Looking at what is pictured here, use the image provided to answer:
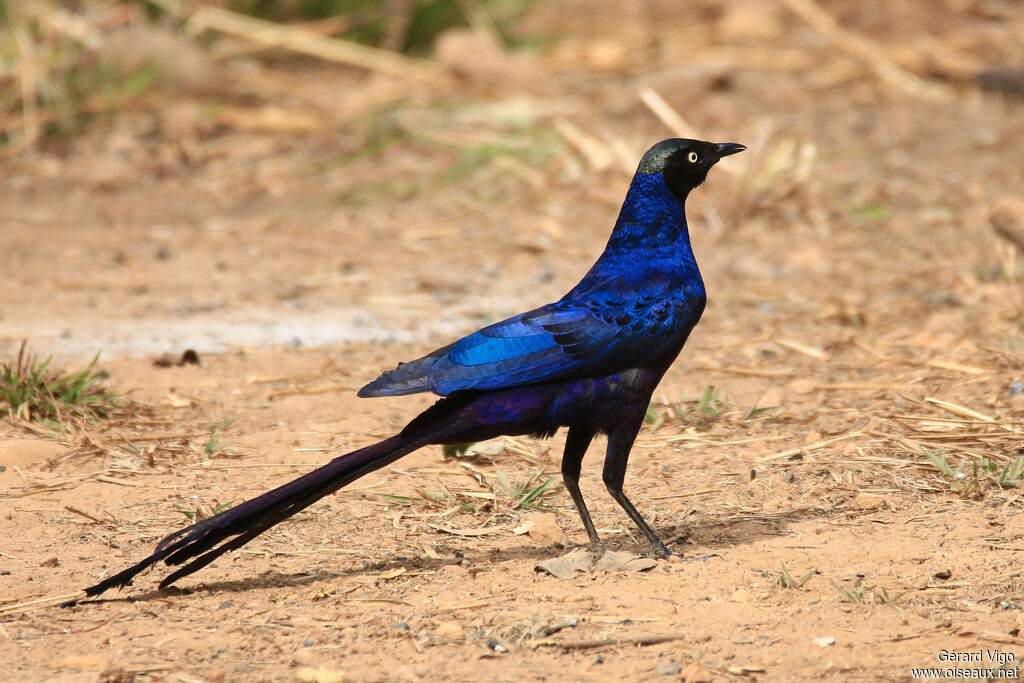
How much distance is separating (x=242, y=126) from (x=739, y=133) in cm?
380

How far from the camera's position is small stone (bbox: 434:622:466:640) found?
3.09 meters

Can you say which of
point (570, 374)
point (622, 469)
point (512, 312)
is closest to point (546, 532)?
point (622, 469)

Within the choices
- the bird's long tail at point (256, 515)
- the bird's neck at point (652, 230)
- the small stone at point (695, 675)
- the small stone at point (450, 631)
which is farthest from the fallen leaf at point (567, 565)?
the bird's neck at point (652, 230)

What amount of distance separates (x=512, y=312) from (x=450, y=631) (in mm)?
3125

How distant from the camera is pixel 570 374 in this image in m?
3.43

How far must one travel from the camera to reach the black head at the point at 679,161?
3.76 meters

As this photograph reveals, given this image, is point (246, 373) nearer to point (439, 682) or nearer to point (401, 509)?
point (401, 509)

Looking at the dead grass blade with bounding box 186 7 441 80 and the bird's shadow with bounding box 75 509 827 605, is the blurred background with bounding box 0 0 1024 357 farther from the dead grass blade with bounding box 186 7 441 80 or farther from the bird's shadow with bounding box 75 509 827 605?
the bird's shadow with bounding box 75 509 827 605

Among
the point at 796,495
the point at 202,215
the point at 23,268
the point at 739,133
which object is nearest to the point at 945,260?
the point at 739,133

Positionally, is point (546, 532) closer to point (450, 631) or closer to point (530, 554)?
point (530, 554)

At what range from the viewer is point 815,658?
2.94 metres

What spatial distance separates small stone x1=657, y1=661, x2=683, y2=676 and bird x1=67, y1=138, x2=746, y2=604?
0.71 meters

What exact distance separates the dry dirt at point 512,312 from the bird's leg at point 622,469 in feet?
0.33

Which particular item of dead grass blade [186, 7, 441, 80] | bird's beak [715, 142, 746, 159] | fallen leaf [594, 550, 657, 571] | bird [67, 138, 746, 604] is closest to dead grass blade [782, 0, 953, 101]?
dead grass blade [186, 7, 441, 80]
